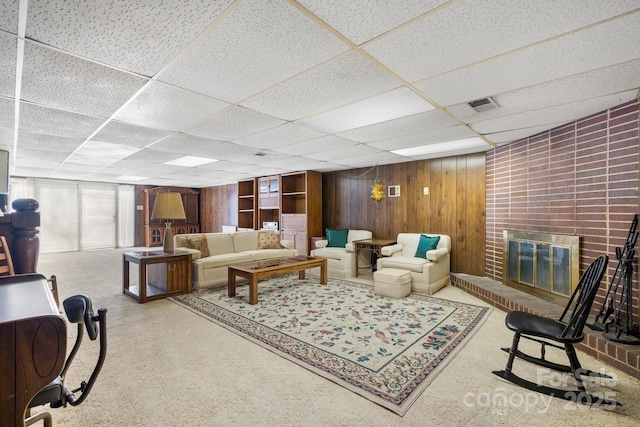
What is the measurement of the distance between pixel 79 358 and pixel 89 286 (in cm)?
290

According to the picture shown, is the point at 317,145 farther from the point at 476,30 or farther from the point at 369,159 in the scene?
the point at 476,30

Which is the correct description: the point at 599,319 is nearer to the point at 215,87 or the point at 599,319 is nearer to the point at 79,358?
the point at 215,87

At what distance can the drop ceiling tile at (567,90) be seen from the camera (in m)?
2.16

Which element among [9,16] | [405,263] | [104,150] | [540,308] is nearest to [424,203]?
[405,263]

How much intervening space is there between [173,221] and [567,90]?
36.0ft

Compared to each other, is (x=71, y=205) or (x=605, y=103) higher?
(x=605, y=103)

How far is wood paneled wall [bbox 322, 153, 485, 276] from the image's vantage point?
518 centimetres

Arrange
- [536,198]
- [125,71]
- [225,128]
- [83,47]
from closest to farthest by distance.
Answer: [83,47]
[125,71]
[225,128]
[536,198]

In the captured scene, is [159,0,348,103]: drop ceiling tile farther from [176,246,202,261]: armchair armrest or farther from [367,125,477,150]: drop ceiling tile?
[176,246,202,261]: armchair armrest

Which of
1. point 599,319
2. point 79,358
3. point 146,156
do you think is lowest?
point 79,358

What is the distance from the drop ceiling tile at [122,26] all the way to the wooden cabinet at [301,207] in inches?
207

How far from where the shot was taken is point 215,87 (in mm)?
2391

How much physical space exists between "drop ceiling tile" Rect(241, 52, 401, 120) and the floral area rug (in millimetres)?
2221

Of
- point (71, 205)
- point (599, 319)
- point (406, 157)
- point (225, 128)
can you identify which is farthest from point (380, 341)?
point (71, 205)
